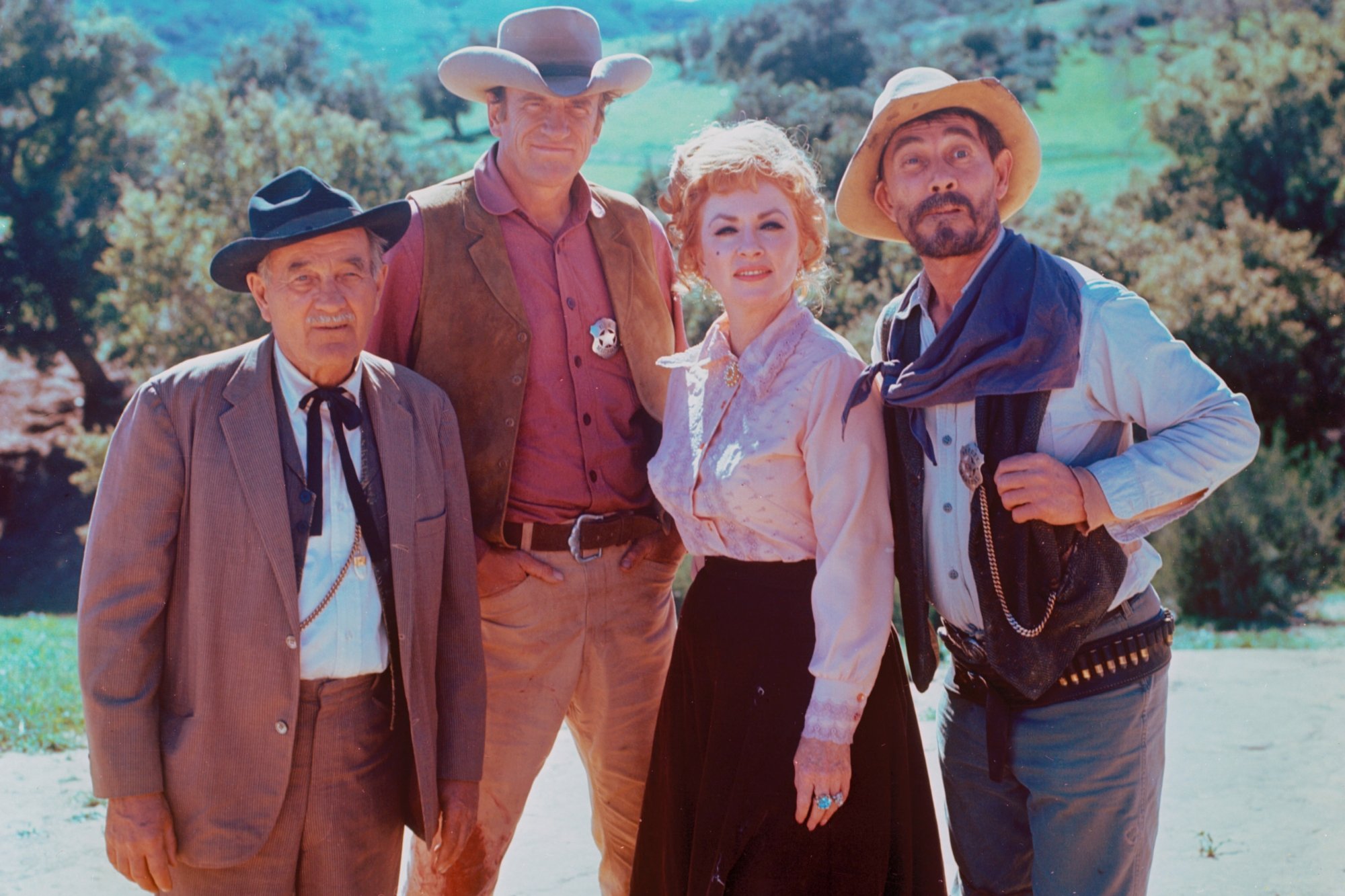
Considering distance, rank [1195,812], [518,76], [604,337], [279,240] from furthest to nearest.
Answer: [1195,812] < [604,337] < [518,76] < [279,240]

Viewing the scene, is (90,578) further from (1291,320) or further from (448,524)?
(1291,320)

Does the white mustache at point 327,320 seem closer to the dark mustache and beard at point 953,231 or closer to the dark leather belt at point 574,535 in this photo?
the dark leather belt at point 574,535

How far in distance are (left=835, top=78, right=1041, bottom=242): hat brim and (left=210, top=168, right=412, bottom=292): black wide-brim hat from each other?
3.85 ft

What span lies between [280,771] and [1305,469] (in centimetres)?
1891

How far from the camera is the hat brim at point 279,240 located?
250 centimetres

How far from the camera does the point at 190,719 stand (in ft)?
8.02

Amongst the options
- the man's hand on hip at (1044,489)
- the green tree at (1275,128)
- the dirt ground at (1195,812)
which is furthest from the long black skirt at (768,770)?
the green tree at (1275,128)

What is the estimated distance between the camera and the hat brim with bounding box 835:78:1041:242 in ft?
8.98

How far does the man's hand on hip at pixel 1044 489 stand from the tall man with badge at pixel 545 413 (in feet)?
3.94

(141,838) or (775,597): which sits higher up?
(775,597)

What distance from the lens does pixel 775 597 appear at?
8.89 ft

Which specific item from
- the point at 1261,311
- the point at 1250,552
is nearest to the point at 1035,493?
the point at 1250,552

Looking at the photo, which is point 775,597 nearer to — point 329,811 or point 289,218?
point 329,811

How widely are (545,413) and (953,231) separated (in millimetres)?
1236
